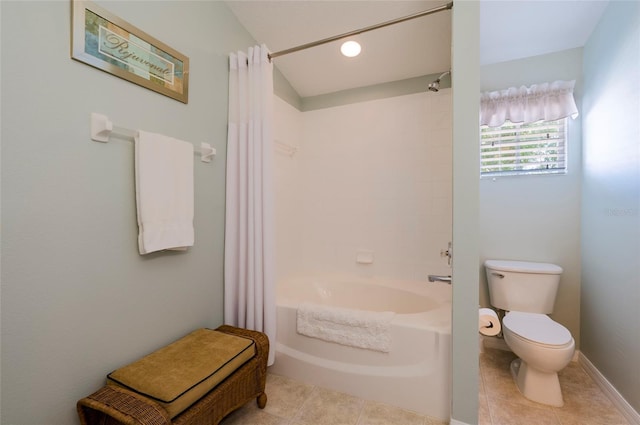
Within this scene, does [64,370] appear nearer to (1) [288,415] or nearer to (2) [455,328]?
(1) [288,415]

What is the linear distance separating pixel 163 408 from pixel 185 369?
17 cm

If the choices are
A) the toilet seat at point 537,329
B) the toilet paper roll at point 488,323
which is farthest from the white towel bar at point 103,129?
the toilet seat at point 537,329

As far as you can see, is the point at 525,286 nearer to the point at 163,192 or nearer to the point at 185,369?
the point at 185,369

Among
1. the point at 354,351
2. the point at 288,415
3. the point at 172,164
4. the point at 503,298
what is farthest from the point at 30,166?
the point at 503,298

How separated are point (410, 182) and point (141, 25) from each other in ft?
6.75

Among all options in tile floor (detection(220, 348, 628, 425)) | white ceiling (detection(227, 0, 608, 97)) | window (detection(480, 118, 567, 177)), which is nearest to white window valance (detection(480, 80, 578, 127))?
window (detection(480, 118, 567, 177))

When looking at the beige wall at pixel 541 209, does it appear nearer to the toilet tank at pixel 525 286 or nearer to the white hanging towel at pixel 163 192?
the toilet tank at pixel 525 286

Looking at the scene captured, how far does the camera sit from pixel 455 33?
4.48ft

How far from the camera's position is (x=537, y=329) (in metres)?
1.65

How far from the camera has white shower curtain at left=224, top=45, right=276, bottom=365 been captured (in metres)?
1.70

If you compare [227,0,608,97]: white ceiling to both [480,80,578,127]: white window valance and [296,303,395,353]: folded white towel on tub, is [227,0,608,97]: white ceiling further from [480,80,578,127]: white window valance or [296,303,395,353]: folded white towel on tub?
[296,303,395,353]: folded white towel on tub

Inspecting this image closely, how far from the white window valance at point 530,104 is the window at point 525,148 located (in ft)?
0.34

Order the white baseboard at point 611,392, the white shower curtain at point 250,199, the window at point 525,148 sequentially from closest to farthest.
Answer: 1. the white baseboard at point 611,392
2. the white shower curtain at point 250,199
3. the window at point 525,148

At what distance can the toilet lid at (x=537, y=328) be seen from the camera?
60.4 inches
